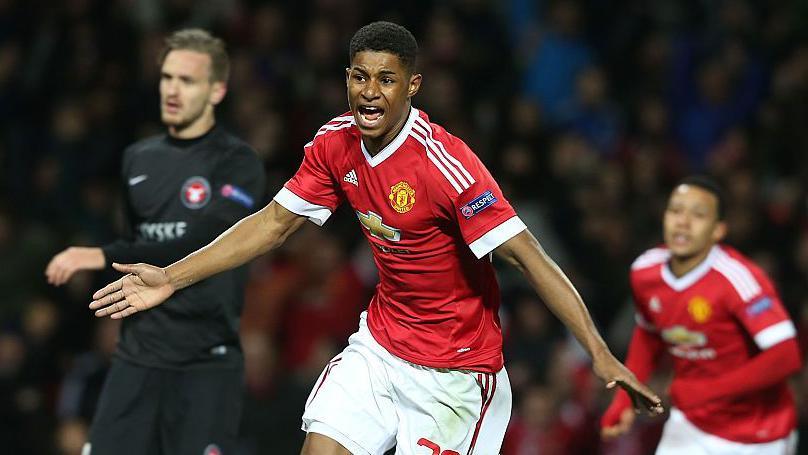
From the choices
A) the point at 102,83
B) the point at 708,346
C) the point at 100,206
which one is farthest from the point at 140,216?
the point at 102,83

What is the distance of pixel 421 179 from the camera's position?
4621 mm

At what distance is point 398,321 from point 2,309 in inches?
193

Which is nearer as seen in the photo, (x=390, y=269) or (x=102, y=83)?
(x=390, y=269)

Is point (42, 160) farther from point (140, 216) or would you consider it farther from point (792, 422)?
point (792, 422)

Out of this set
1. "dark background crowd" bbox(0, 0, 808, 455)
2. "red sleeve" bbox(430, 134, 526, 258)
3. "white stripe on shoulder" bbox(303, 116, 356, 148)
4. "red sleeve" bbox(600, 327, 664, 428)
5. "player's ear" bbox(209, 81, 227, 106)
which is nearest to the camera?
"red sleeve" bbox(430, 134, 526, 258)

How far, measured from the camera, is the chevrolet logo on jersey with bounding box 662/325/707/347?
6.06m

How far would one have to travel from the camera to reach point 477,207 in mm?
4555

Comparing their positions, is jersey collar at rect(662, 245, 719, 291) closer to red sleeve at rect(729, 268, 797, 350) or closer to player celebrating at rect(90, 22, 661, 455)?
red sleeve at rect(729, 268, 797, 350)

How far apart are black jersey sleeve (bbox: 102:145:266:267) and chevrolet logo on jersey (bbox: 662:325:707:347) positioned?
208cm

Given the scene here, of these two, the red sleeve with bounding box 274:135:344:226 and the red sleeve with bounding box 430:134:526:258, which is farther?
the red sleeve with bounding box 274:135:344:226

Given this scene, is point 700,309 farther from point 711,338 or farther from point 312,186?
point 312,186

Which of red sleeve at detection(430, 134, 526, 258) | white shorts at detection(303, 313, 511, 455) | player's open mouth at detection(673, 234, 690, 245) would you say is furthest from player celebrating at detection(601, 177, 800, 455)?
red sleeve at detection(430, 134, 526, 258)

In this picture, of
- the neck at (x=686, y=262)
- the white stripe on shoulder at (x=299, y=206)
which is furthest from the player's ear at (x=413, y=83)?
the neck at (x=686, y=262)

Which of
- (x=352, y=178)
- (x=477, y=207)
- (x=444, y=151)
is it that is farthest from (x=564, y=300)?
(x=352, y=178)
